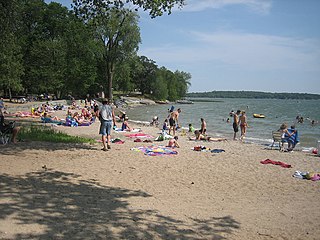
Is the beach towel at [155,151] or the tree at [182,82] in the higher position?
the tree at [182,82]

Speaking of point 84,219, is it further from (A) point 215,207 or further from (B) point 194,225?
(A) point 215,207

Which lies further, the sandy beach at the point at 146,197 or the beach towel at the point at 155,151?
the beach towel at the point at 155,151

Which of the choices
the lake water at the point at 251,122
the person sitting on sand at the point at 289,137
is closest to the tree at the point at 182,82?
the lake water at the point at 251,122

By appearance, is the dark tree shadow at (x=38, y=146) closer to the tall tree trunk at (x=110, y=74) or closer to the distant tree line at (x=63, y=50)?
the distant tree line at (x=63, y=50)

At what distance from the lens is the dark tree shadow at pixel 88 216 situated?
404cm

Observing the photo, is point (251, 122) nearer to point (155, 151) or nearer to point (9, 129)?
point (155, 151)

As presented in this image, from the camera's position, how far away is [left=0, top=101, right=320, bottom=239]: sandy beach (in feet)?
13.9

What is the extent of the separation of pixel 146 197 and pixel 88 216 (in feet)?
5.15

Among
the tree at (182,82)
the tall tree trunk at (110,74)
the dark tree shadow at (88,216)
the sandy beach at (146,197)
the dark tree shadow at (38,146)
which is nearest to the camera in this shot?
the dark tree shadow at (88,216)

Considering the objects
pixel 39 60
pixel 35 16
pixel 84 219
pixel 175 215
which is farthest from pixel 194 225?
pixel 35 16

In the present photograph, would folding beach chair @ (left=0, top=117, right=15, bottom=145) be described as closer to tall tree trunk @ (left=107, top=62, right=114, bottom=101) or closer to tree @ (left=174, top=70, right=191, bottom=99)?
tall tree trunk @ (left=107, top=62, right=114, bottom=101)

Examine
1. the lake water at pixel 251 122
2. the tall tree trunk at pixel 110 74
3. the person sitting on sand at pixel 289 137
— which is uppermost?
the tall tree trunk at pixel 110 74

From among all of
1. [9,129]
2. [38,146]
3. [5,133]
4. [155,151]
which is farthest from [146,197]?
[9,129]

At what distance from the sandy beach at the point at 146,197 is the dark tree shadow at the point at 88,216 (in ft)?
0.05
